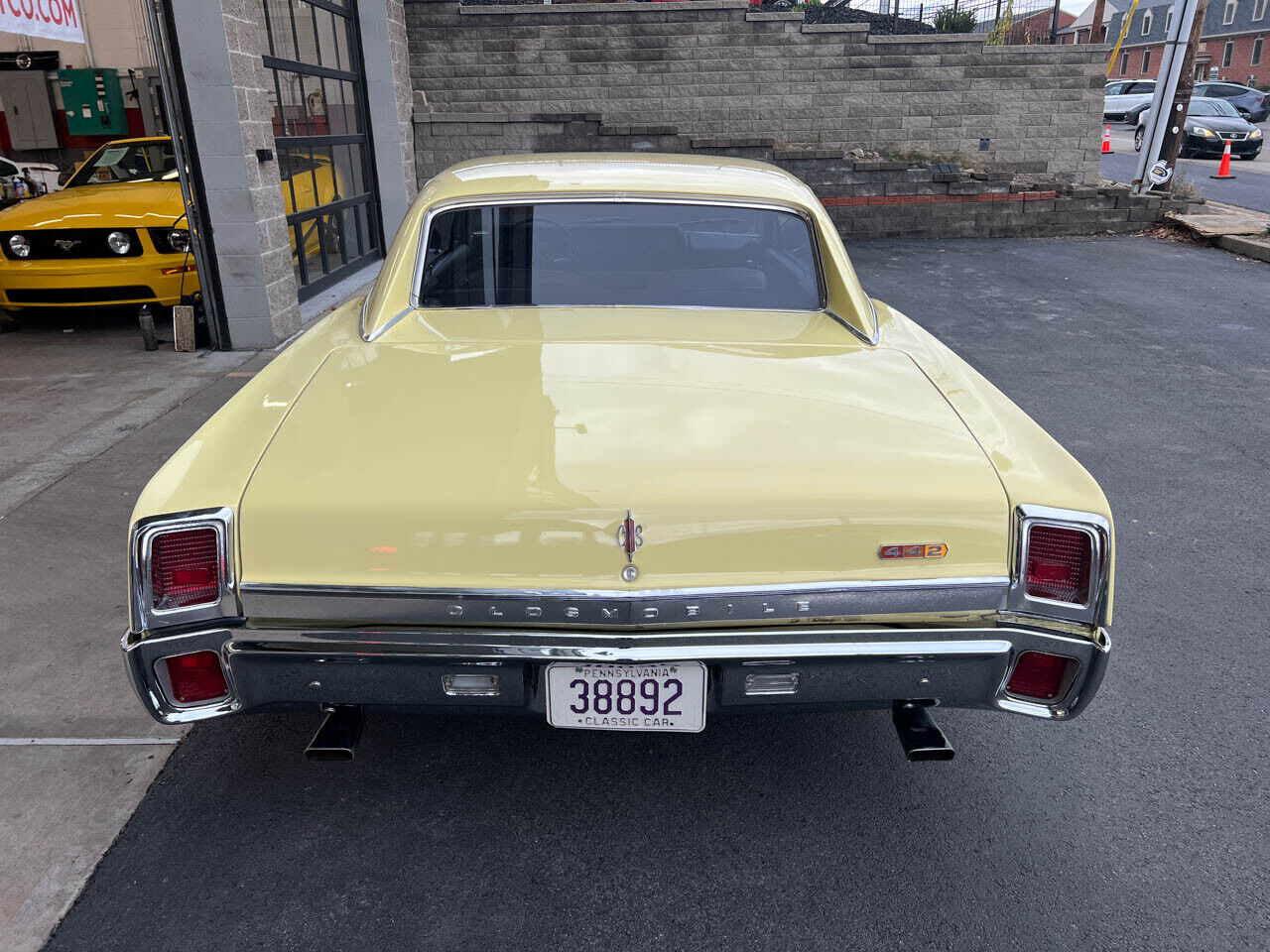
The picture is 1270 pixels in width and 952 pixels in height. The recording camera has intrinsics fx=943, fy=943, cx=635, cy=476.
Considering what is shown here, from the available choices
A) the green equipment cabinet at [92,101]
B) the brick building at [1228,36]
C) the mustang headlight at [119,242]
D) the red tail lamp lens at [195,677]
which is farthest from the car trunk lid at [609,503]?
the brick building at [1228,36]

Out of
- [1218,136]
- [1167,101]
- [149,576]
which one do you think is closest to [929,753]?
[149,576]

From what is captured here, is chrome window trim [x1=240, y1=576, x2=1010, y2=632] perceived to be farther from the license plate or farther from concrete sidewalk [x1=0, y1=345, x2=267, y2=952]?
concrete sidewalk [x1=0, y1=345, x2=267, y2=952]

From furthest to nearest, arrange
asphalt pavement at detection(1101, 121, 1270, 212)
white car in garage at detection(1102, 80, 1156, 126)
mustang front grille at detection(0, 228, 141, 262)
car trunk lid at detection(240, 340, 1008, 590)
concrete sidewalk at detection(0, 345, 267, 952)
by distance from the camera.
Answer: white car in garage at detection(1102, 80, 1156, 126) < asphalt pavement at detection(1101, 121, 1270, 212) < mustang front grille at detection(0, 228, 141, 262) < concrete sidewalk at detection(0, 345, 267, 952) < car trunk lid at detection(240, 340, 1008, 590)

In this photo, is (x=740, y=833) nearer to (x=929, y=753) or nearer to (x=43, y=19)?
(x=929, y=753)

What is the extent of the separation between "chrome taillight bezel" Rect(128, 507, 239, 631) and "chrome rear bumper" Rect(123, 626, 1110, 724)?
1.6 inches

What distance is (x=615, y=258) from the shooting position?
3.25 metres

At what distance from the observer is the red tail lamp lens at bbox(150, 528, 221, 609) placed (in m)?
2.00

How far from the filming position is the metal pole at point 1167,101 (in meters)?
12.8

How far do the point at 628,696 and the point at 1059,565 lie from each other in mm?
989

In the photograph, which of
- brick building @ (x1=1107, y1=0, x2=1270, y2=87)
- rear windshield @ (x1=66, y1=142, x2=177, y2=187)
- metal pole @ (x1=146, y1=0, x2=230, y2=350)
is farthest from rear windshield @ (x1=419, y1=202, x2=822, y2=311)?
brick building @ (x1=1107, y1=0, x2=1270, y2=87)

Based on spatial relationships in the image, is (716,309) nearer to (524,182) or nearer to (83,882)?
(524,182)

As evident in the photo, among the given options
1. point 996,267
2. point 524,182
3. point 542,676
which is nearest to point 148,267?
point 524,182

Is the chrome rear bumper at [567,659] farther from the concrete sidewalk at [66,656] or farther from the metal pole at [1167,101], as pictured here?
the metal pole at [1167,101]

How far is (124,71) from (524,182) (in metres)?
20.0
